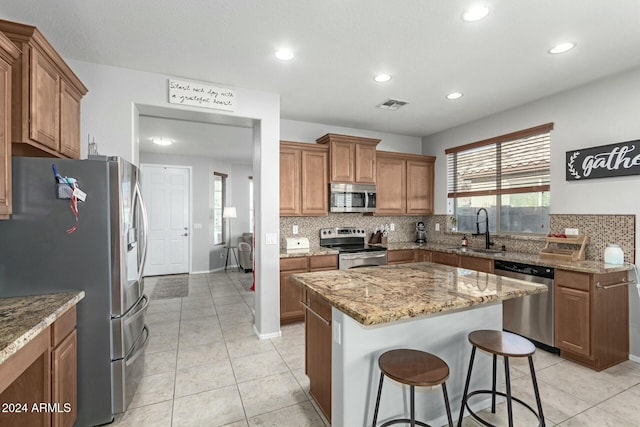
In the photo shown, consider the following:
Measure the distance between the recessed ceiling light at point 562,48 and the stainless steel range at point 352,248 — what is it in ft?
9.16

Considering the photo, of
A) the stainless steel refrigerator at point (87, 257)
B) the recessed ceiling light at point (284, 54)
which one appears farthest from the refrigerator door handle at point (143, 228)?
the recessed ceiling light at point (284, 54)

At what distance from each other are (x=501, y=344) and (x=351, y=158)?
10.2 ft

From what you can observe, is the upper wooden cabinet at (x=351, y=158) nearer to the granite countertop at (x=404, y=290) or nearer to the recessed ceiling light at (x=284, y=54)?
the recessed ceiling light at (x=284, y=54)

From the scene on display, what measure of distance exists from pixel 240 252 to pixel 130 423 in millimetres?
5043

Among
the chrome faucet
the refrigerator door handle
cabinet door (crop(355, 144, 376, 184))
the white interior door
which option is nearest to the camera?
the refrigerator door handle

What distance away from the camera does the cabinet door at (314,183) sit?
4.12 m

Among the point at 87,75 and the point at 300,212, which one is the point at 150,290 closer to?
the point at 300,212

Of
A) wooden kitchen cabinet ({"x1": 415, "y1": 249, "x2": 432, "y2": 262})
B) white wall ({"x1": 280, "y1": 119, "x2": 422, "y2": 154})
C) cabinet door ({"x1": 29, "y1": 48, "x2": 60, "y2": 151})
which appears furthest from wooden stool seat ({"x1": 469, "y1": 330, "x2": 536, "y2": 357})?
white wall ({"x1": 280, "y1": 119, "x2": 422, "y2": 154})

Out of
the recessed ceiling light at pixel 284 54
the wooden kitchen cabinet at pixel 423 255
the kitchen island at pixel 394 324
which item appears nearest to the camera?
the kitchen island at pixel 394 324

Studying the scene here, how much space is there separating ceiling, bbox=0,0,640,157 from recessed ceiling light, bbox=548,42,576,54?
53 millimetres

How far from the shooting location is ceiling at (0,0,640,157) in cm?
197

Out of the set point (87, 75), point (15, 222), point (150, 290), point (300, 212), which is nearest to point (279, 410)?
point (15, 222)

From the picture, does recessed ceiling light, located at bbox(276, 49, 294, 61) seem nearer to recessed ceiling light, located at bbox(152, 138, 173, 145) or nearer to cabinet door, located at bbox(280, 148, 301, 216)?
cabinet door, located at bbox(280, 148, 301, 216)

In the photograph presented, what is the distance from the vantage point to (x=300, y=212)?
410 centimetres
